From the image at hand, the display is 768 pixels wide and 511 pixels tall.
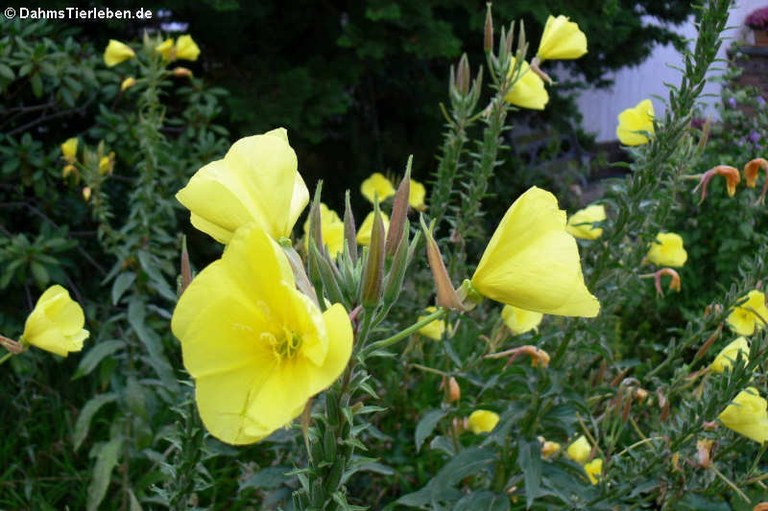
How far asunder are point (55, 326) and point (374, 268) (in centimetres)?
77

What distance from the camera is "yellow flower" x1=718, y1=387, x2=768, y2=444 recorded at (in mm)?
1449

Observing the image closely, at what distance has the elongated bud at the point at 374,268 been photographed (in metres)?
0.74

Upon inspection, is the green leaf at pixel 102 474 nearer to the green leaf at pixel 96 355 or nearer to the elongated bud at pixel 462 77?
the green leaf at pixel 96 355

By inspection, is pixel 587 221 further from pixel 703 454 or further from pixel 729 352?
pixel 703 454

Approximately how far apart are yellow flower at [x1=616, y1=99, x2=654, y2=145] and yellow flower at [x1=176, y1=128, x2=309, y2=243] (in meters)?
1.19

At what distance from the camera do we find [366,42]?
378 centimetres

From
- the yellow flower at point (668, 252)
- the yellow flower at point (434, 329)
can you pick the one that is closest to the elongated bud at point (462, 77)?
the yellow flower at point (434, 329)

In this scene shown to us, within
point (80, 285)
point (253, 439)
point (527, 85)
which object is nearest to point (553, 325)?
point (527, 85)

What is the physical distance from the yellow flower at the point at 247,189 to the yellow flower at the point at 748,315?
119 centimetres

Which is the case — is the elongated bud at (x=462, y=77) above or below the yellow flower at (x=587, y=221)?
above

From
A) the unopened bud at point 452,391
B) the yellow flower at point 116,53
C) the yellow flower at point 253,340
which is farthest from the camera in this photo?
the yellow flower at point 116,53

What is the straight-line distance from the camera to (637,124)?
186cm

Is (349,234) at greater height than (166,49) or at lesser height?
greater

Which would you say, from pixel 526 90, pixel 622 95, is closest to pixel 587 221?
pixel 526 90
